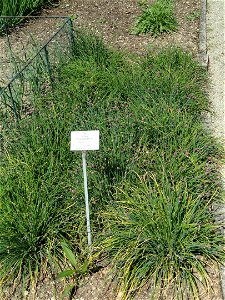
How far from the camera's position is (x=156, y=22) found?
6.16 meters

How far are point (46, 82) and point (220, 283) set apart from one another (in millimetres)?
2881

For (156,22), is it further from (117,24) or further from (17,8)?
(17,8)

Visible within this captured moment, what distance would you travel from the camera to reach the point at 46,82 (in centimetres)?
474

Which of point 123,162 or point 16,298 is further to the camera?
point 123,162

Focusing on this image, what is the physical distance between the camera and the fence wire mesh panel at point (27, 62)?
4231 millimetres

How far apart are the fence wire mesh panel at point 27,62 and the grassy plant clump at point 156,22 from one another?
3.57 feet

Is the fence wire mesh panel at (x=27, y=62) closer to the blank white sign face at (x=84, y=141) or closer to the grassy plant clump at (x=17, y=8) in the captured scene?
the grassy plant clump at (x=17, y=8)

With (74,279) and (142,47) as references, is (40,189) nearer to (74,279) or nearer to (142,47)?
(74,279)

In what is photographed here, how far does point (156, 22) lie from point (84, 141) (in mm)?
→ 3949

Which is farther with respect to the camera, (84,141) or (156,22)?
(156,22)

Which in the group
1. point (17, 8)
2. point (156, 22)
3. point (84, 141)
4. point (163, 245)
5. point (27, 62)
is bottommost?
point (163, 245)

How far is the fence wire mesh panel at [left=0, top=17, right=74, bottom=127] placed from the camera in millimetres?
4231

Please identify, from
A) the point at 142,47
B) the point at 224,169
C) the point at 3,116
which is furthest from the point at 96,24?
the point at 224,169

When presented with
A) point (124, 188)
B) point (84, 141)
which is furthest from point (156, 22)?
point (84, 141)
